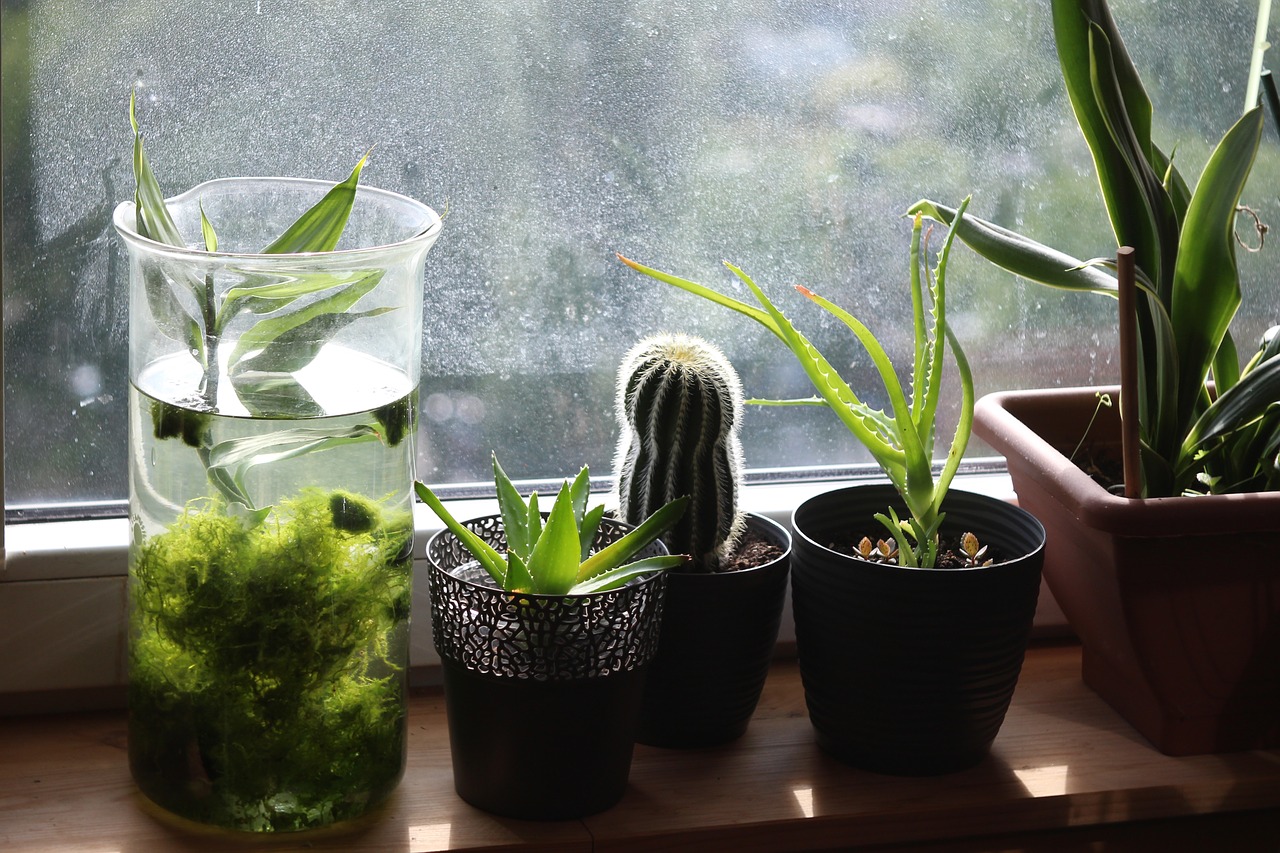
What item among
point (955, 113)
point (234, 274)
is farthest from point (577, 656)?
point (955, 113)

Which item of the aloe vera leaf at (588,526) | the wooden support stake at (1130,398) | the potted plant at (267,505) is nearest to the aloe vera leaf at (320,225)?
the potted plant at (267,505)

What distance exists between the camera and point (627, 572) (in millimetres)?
739

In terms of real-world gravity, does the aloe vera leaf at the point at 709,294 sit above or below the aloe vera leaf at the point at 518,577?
above

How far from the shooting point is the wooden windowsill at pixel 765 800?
2.46 feet

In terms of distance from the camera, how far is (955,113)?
39.4 inches

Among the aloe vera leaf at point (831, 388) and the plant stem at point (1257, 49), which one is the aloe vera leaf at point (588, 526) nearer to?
the aloe vera leaf at point (831, 388)

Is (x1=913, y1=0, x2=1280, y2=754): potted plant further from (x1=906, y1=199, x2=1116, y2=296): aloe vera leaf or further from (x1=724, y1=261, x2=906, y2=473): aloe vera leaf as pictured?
(x1=724, y1=261, x2=906, y2=473): aloe vera leaf

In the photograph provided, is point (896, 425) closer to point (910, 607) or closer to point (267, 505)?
point (910, 607)

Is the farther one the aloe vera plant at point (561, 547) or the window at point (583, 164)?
the window at point (583, 164)

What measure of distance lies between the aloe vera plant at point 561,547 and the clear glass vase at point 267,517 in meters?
0.05

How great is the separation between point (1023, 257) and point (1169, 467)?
0.17 meters

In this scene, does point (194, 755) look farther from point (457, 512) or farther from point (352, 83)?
point (352, 83)

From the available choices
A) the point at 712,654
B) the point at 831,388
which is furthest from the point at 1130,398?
the point at 712,654

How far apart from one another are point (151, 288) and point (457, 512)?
32 cm
